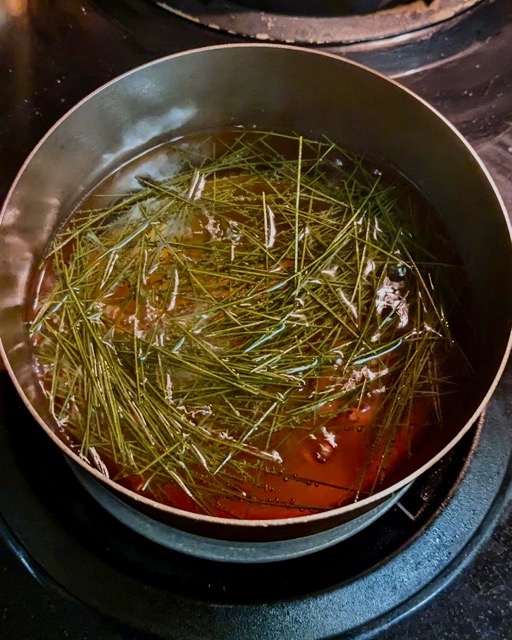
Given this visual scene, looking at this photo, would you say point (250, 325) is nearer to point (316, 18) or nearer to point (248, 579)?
point (248, 579)

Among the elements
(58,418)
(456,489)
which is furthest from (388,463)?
(58,418)

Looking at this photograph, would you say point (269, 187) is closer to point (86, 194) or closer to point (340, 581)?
point (86, 194)

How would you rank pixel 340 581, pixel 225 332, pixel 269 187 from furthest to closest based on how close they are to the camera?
pixel 269 187, pixel 225 332, pixel 340 581

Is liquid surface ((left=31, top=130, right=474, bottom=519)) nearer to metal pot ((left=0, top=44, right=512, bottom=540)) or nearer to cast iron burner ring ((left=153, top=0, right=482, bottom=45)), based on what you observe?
metal pot ((left=0, top=44, right=512, bottom=540))

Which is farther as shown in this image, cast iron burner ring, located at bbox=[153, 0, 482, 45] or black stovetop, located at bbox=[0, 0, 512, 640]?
cast iron burner ring, located at bbox=[153, 0, 482, 45]

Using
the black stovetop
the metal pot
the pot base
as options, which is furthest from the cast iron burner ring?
the pot base
